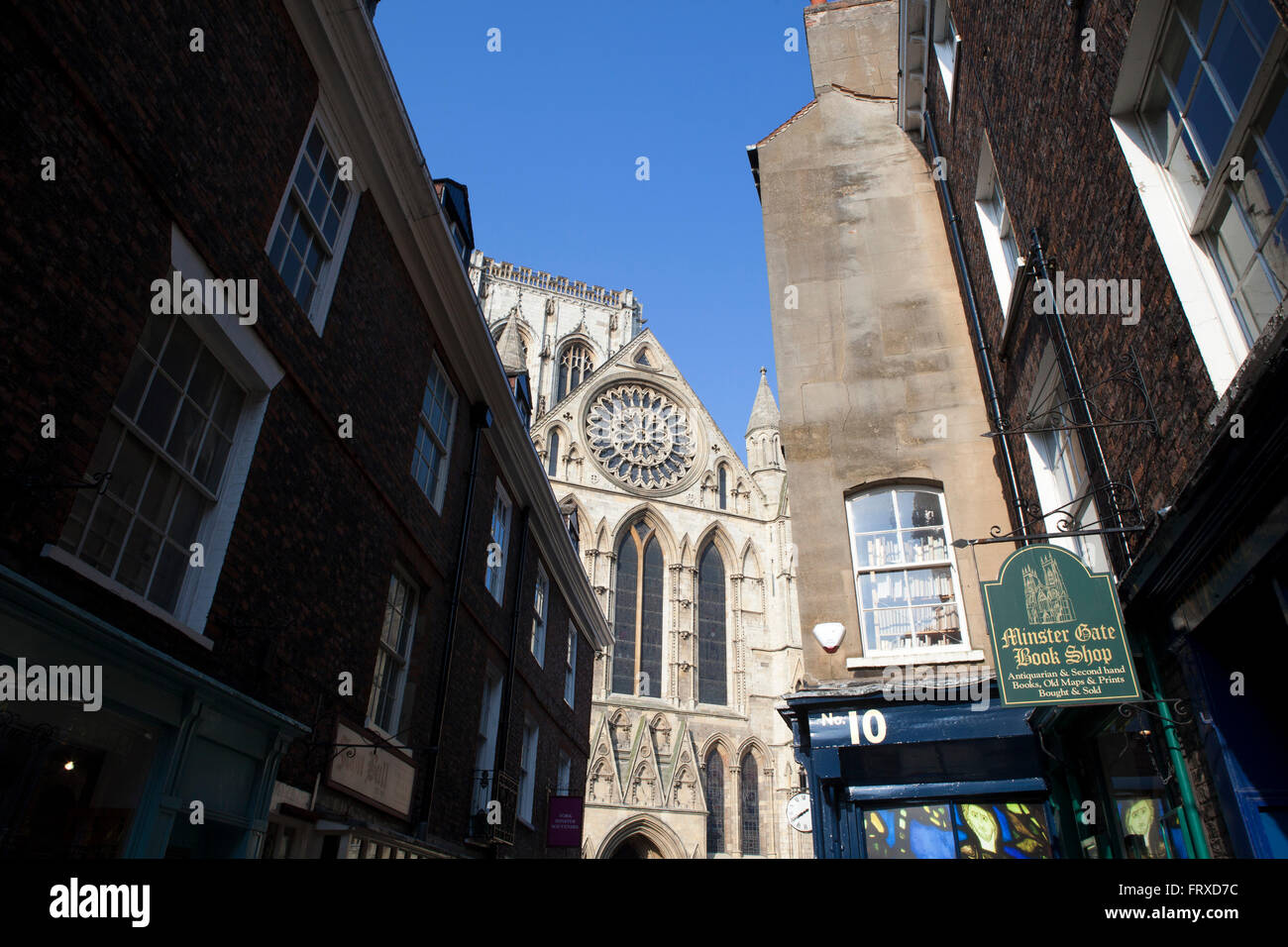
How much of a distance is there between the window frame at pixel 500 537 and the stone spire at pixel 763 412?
29.0m

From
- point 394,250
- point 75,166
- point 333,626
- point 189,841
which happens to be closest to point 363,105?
point 394,250

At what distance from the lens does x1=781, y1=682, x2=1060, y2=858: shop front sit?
7.57 meters

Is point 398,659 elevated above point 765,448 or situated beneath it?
situated beneath

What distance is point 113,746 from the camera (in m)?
4.71

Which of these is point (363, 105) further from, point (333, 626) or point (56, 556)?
point (56, 556)

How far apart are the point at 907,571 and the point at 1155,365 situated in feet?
14.6

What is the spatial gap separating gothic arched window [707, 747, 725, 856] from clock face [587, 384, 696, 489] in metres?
12.1

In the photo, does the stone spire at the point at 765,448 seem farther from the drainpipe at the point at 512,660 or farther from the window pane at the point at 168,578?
the window pane at the point at 168,578

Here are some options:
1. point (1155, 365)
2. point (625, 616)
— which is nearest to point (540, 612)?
point (1155, 365)

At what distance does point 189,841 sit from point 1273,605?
6728 millimetres

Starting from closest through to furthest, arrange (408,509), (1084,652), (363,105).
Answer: (1084,652)
(363,105)
(408,509)

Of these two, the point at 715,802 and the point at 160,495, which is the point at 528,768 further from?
the point at 715,802

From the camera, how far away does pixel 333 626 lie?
7.27 m
